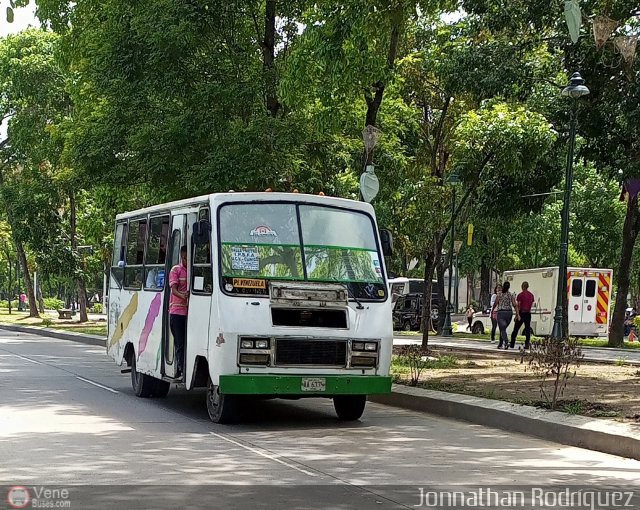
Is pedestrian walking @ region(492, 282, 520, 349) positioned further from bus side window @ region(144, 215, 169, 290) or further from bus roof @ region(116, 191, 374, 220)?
bus roof @ region(116, 191, 374, 220)

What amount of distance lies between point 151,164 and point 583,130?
949 centimetres

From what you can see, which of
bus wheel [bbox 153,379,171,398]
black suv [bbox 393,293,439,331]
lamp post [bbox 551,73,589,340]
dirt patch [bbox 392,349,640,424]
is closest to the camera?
dirt patch [bbox 392,349,640,424]

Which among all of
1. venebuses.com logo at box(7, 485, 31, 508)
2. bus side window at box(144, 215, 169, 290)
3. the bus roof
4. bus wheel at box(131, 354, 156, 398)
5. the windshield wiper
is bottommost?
venebuses.com logo at box(7, 485, 31, 508)

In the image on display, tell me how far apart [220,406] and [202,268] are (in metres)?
1.72

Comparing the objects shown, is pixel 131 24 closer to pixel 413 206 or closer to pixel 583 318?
pixel 413 206

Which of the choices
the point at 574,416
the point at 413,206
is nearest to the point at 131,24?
the point at 413,206

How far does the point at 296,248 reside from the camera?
1279 cm

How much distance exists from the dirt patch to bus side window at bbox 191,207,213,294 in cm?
445

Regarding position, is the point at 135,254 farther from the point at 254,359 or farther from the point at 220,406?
the point at 254,359

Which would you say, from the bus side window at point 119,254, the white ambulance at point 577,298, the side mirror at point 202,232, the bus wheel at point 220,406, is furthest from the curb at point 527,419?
the white ambulance at point 577,298

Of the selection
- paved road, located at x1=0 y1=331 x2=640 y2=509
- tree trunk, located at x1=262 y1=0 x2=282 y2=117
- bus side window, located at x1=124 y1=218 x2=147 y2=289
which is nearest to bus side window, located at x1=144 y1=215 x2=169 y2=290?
bus side window, located at x1=124 y1=218 x2=147 y2=289

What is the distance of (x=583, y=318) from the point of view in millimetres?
41875

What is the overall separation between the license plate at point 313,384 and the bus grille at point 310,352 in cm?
19

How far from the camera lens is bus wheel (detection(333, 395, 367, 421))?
43.3ft
